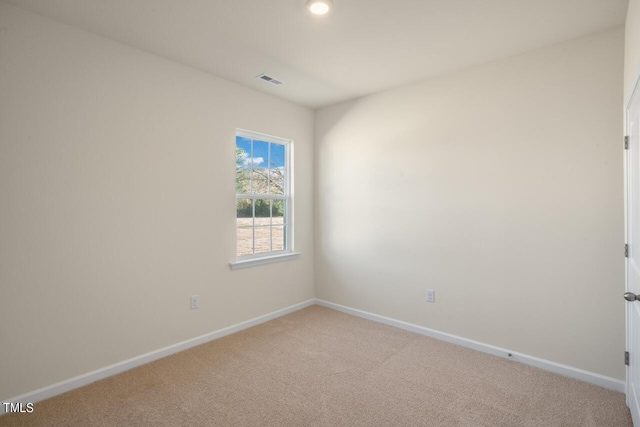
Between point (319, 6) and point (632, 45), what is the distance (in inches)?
71.5

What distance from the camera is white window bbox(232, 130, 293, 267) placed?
11.5 ft

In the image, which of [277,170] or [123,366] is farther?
[277,170]

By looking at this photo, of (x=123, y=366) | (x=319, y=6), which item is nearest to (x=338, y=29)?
(x=319, y=6)

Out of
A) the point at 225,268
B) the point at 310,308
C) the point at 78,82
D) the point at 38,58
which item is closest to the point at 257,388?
the point at 225,268

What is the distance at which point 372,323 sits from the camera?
3596mm

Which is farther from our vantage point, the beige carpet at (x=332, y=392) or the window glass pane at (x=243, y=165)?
the window glass pane at (x=243, y=165)

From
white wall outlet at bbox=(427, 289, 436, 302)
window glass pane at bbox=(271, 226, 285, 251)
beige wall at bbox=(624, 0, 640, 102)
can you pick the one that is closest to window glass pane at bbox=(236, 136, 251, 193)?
window glass pane at bbox=(271, 226, 285, 251)

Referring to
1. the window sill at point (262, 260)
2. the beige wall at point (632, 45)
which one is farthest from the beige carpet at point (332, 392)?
the beige wall at point (632, 45)

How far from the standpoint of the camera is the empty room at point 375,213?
6.83 feet

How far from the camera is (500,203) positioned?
2.79 metres

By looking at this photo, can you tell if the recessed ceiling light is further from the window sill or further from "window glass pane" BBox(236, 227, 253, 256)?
the window sill

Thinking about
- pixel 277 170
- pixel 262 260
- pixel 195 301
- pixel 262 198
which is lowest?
pixel 195 301

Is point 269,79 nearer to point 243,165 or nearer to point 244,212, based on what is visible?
point 243,165

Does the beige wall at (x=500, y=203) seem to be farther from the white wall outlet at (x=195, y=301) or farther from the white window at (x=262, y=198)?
the white wall outlet at (x=195, y=301)
